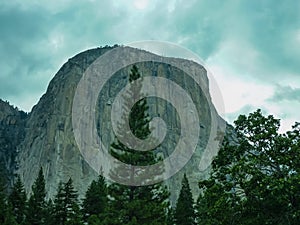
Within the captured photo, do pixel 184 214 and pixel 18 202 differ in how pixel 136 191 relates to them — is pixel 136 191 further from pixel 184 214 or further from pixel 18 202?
pixel 18 202

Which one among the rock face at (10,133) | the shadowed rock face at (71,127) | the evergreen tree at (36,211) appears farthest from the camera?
the rock face at (10,133)

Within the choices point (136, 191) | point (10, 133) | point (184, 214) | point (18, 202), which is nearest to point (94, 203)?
point (18, 202)

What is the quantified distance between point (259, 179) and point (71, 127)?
103724 mm

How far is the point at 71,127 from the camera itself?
120 meters

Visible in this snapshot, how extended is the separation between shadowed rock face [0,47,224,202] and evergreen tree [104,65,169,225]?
7844 cm

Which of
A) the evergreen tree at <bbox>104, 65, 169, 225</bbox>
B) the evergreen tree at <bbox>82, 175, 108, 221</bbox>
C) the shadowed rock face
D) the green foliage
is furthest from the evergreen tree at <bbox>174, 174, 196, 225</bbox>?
the shadowed rock face

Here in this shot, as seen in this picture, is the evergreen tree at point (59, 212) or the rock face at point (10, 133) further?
the rock face at point (10, 133)

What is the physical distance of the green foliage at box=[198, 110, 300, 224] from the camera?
61.5ft

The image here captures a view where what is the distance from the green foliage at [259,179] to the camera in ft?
61.5

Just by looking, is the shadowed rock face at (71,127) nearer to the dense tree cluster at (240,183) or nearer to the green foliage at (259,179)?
the dense tree cluster at (240,183)

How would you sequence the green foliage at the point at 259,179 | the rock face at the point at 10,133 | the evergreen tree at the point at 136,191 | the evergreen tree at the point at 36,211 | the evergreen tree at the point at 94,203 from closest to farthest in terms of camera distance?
the green foliage at the point at 259,179, the evergreen tree at the point at 136,191, the evergreen tree at the point at 94,203, the evergreen tree at the point at 36,211, the rock face at the point at 10,133

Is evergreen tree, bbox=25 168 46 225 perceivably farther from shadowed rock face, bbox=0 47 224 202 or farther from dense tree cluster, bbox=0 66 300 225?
shadowed rock face, bbox=0 47 224 202

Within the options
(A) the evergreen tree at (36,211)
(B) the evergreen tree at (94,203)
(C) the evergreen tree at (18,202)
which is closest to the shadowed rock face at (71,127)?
(C) the evergreen tree at (18,202)

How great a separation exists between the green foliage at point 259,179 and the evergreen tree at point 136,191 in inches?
211
